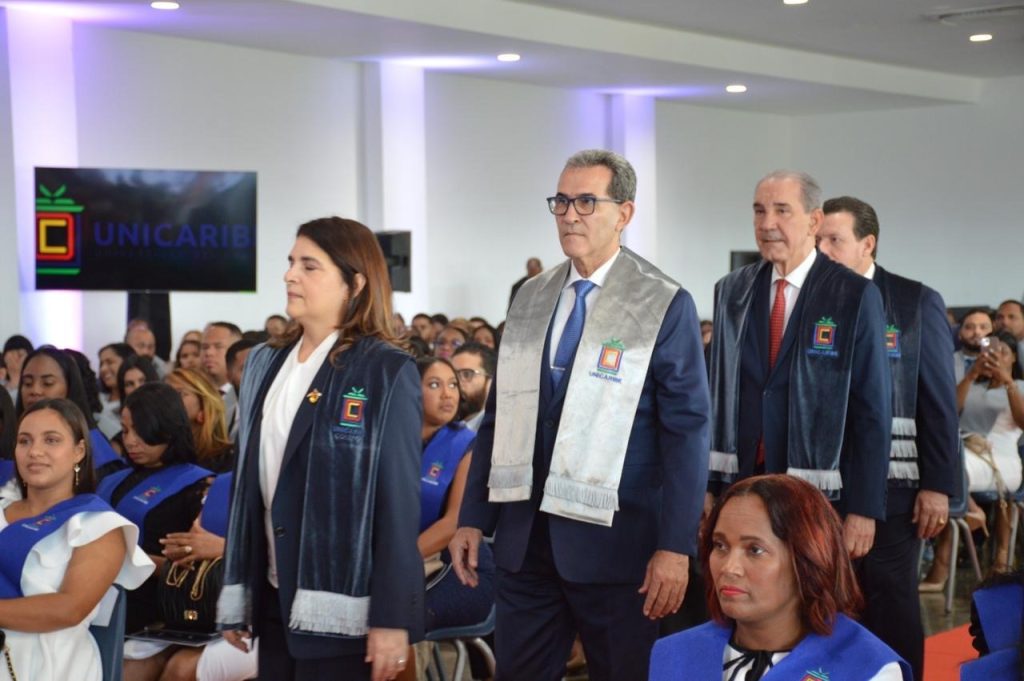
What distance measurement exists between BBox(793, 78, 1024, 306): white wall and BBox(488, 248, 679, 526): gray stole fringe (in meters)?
15.9

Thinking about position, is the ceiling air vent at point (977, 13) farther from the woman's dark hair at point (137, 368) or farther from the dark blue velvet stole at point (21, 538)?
the dark blue velvet stole at point (21, 538)

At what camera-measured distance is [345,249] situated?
2.97 meters

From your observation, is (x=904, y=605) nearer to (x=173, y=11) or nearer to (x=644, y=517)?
(x=644, y=517)

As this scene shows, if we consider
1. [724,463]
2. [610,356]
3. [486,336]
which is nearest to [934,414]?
[724,463]

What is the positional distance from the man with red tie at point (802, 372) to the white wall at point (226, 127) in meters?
9.33

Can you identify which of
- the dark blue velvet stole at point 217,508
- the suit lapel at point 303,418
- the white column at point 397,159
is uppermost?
the white column at point 397,159

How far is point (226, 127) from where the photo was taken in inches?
518

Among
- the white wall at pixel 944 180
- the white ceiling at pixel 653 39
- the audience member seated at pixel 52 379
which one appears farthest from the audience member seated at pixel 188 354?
the white wall at pixel 944 180

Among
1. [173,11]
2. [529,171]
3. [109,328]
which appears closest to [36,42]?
[173,11]

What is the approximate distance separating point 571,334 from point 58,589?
1504 millimetres

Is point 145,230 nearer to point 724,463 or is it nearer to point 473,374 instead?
point 473,374

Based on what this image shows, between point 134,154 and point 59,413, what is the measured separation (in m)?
8.96

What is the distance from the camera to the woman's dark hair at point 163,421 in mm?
4766

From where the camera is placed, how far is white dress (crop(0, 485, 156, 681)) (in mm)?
3660
